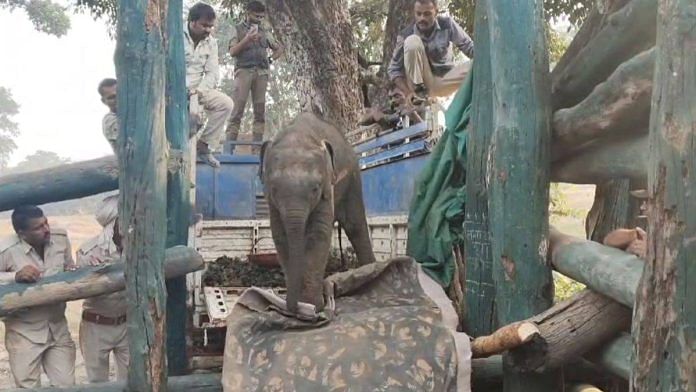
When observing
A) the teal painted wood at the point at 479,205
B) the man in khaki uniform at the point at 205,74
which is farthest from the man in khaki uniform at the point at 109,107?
the teal painted wood at the point at 479,205

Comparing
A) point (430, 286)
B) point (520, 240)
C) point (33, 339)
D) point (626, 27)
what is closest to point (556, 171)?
point (520, 240)

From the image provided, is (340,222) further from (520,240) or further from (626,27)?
(626,27)

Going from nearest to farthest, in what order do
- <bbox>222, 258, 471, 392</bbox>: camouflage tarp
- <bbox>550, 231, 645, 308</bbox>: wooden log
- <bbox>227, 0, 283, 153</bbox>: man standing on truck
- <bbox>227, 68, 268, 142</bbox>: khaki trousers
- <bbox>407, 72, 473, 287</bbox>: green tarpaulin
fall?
<bbox>550, 231, 645, 308</bbox>: wooden log, <bbox>222, 258, 471, 392</bbox>: camouflage tarp, <bbox>407, 72, 473, 287</bbox>: green tarpaulin, <bbox>227, 0, 283, 153</bbox>: man standing on truck, <bbox>227, 68, 268, 142</bbox>: khaki trousers

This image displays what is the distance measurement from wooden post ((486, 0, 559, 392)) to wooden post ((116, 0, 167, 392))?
5.12ft

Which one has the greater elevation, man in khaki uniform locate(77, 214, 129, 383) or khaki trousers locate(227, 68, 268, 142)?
khaki trousers locate(227, 68, 268, 142)

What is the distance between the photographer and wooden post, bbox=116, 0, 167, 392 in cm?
330

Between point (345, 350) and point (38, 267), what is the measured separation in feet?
7.22

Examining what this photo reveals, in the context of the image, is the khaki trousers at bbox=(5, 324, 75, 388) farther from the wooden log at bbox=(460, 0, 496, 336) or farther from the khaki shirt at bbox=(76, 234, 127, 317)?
the wooden log at bbox=(460, 0, 496, 336)

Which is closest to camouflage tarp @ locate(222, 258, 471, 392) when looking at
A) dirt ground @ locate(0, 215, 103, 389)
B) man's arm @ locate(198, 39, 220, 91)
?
dirt ground @ locate(0, 215, 103, 389)

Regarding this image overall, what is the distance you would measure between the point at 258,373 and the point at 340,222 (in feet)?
7.15

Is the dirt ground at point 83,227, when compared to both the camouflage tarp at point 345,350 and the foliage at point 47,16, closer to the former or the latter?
the camouflage tarp at point 345,350

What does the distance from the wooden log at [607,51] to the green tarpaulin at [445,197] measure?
2.88 feet

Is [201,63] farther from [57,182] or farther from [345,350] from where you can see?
[345,350]

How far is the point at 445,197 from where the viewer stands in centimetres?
461
